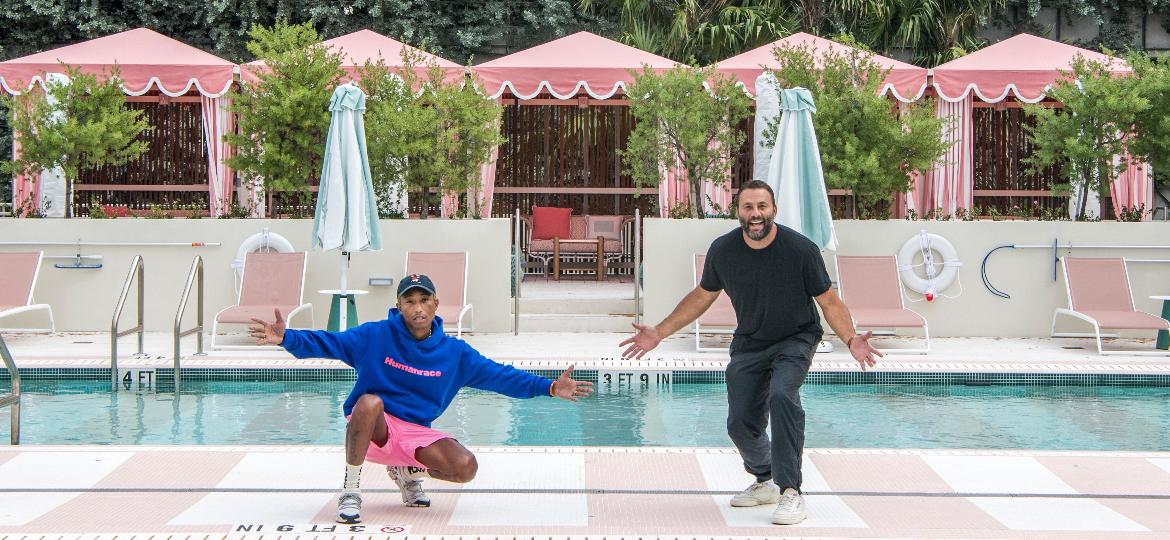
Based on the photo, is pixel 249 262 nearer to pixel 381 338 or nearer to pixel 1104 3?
pixel 381 338

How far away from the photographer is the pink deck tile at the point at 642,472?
15.4ft

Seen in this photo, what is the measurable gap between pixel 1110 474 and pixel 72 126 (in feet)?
28.6

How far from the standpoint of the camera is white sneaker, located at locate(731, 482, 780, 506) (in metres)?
4.32

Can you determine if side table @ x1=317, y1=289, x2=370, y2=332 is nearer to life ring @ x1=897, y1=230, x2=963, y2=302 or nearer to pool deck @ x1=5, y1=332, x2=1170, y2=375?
pool deck @ x1=5, y1=332, x2=1170, y2=375

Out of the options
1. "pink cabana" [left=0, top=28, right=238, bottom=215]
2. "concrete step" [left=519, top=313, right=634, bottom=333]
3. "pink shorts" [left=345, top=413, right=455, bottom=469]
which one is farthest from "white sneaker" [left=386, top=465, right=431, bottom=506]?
"pink cabana" [left=0, top=28, right=238, bottom=215]

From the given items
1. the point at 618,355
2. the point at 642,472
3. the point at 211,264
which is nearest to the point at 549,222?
the point at 211,264

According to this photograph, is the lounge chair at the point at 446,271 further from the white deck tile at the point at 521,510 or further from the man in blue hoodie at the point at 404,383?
the man in blue hoodie at the point at 404,383

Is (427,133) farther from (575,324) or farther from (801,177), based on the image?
(801,177)

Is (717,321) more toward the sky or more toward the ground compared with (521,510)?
more toward the sky

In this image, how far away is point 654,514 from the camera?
423 centimetres

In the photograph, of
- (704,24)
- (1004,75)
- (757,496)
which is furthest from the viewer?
(704,24)

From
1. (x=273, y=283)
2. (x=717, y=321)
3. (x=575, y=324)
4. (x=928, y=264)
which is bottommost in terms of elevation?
(x=575, y=324)

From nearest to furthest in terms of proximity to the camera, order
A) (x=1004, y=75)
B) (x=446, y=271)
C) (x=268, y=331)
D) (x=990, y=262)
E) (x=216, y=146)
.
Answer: (x=268, y=331), (x=446, y=271), (x=990, y=262), (x=1004, y=75), (x=216, y=146)

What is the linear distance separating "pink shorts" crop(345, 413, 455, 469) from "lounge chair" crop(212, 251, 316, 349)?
5.39 metres
